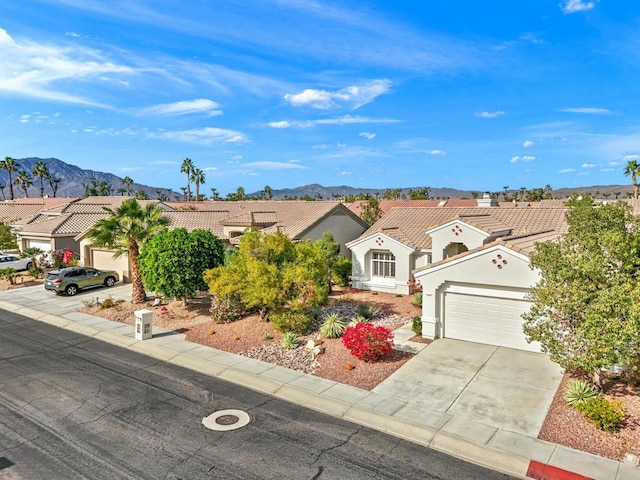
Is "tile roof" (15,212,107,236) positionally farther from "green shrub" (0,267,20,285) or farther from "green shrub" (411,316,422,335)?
"green shrub" (411,316,422,335)

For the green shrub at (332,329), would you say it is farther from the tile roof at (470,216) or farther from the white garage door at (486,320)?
the tile roof at (470,216)

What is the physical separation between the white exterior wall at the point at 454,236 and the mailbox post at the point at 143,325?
15.4m

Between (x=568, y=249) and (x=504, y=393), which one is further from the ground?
(x=568, y=249)

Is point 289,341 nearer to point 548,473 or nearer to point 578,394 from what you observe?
point 578,394

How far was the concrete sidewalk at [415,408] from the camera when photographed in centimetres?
941

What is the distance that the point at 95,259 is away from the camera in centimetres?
3334

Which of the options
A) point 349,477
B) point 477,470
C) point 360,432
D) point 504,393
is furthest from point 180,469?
point 504,393

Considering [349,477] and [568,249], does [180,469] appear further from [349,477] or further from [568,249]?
[568,249]

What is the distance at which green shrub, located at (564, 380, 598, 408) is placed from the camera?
452 inches

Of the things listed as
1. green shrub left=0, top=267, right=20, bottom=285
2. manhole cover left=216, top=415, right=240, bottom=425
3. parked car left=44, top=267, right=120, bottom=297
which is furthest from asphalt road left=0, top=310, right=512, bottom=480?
green shrub left=0, top=267, right=20, bottom=285

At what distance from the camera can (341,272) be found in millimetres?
29234

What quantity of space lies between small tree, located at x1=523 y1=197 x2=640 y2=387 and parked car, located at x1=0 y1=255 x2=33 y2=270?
3803 centimetres

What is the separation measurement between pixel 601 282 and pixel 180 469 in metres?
10.9

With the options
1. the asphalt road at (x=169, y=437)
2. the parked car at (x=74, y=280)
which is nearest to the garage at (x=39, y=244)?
the parked car at (x=74, y=280)
